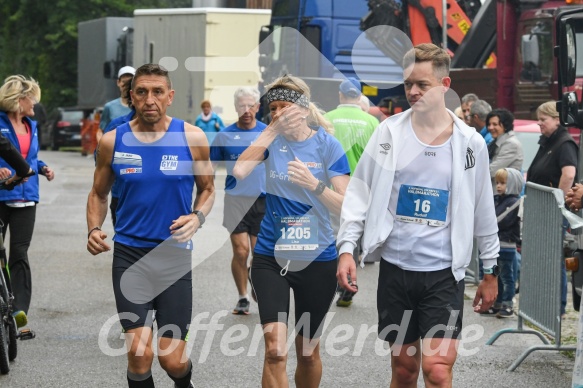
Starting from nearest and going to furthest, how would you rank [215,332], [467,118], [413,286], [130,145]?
[413,286] < [130,145] < [215,332] < [467,118]

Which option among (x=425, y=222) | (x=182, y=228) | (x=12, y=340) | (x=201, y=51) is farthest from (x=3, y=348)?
(x=201, y=51)

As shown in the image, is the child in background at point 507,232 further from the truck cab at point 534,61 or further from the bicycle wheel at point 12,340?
the truck cab at point 534,61

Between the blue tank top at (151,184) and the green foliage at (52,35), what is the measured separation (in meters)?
48.0

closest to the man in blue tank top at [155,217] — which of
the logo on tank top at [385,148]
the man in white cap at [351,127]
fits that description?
the logo on tank top at [385,148]

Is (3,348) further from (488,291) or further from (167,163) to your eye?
(488,291)

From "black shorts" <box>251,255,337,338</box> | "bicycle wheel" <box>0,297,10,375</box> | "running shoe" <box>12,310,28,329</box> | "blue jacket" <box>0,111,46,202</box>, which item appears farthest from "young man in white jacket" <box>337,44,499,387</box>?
"blue jacket" <box>0,111,46,202</box>

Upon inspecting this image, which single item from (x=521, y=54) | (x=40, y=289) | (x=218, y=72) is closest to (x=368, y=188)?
(x=40, y=289)

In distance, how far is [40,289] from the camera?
38.4 ft

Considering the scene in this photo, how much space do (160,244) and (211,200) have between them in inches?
16.2

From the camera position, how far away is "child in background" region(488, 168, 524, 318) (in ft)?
35.1

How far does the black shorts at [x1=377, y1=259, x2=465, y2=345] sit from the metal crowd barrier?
2.78m

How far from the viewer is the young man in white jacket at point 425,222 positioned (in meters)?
5.76

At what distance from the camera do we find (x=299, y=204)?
661cm

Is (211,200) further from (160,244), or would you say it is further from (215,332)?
(215,332)
